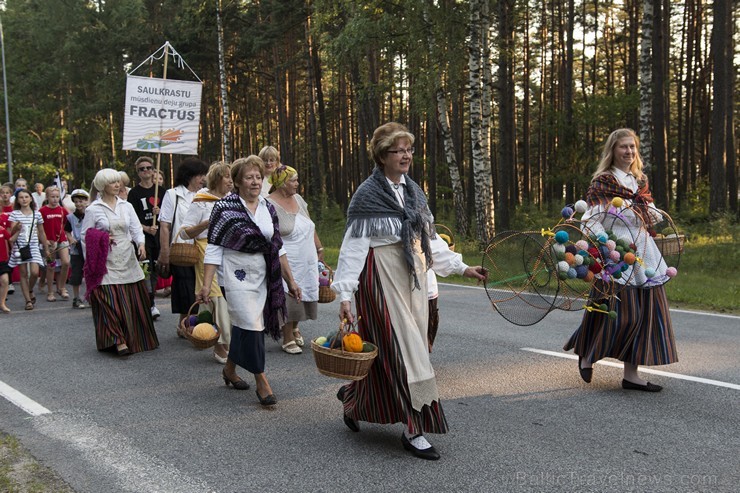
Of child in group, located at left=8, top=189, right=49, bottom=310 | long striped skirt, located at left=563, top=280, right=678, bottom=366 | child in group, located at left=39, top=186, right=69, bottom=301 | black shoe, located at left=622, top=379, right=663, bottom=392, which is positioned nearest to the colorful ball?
long striped skirt, located at left=563, top=280, right=678, bottom=366

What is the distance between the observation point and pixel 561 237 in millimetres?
5535

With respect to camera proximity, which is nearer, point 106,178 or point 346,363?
point 346,363

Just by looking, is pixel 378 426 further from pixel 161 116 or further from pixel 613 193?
pixel 161 116

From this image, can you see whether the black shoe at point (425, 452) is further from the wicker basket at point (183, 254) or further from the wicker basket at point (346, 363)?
the wicker basket at point (183, 254)

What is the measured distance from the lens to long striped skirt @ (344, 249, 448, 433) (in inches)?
192

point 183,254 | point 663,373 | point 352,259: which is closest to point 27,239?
point 183,254

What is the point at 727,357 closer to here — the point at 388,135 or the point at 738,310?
the point at 738,310

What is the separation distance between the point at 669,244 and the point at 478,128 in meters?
13.0

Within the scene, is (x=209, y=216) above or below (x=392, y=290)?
above

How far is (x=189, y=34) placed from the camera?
3584 cm

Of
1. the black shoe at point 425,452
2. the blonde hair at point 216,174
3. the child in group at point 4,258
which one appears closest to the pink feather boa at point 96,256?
the blonde hair at point 216,174

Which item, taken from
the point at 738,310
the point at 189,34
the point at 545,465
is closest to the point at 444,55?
the point at 738,310

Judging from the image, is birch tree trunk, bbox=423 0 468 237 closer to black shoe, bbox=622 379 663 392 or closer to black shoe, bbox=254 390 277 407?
black shoe, bbox=622 379 663 392

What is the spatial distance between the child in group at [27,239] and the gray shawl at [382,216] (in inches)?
351
